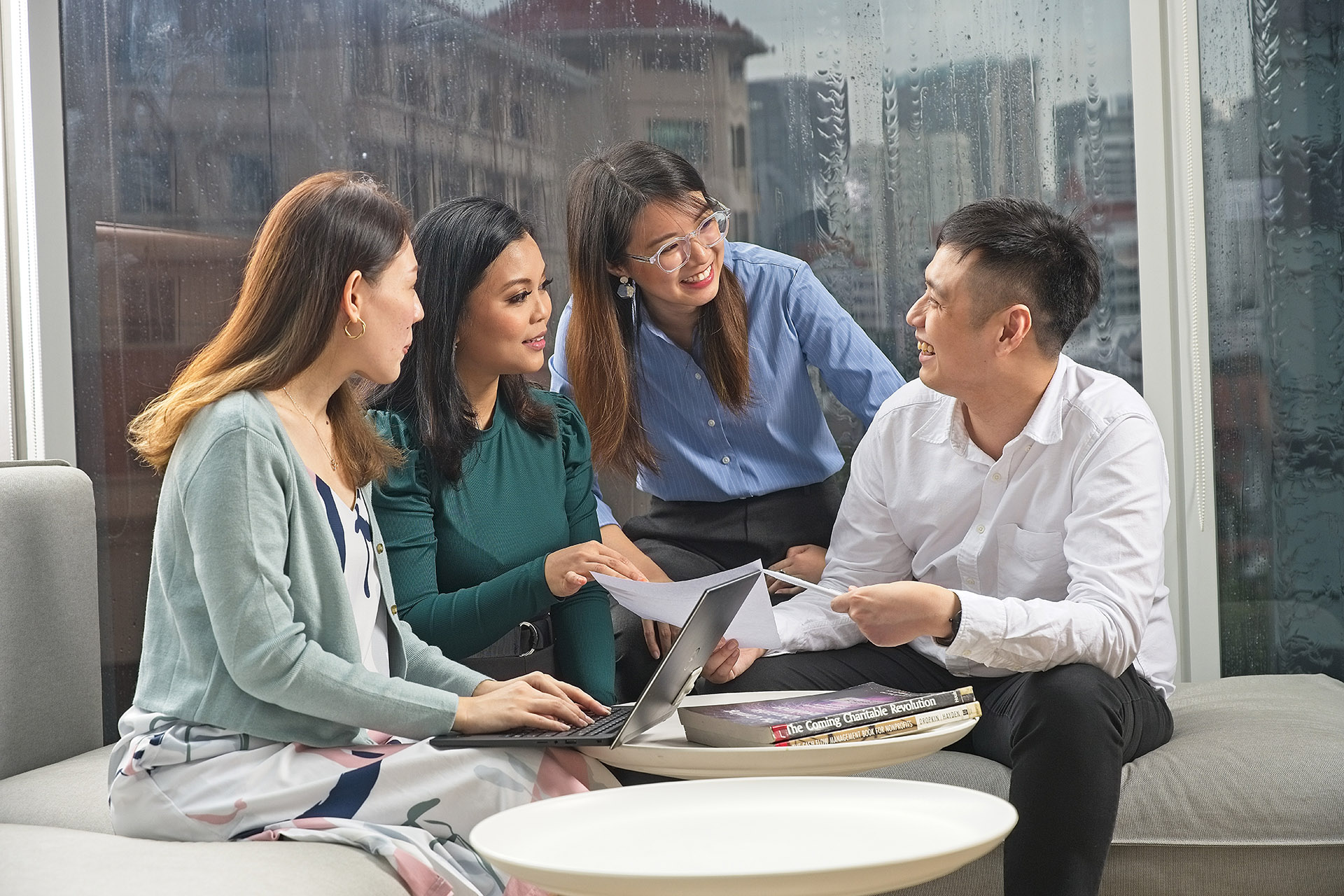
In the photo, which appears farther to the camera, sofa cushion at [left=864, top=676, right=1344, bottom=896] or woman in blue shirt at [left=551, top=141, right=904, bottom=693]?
woman in blue shirt at [left=551, top=141, right=904, bottom=693]

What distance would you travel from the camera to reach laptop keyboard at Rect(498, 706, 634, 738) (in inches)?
52.7

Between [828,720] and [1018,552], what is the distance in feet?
2.22

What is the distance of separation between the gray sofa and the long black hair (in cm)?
54

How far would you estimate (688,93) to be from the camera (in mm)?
2629

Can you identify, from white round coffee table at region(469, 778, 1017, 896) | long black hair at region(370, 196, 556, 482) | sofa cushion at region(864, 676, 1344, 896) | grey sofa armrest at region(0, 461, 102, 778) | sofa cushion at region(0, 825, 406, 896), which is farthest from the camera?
long black hair at region(370, 196, 556, 482)

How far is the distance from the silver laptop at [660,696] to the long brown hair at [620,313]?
845 millimetres

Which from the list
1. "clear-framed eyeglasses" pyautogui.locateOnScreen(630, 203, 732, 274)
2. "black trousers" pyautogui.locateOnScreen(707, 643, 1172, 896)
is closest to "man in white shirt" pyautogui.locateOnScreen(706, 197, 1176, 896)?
"black trousers" pyautogui.locateOnScreen(707, 643, 1172, 896)

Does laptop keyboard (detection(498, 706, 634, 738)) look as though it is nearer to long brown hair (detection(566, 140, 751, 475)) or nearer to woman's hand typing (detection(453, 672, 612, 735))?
woman's hand typing (detection(453, 672, 612, 735))

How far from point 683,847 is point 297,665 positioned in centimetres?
53

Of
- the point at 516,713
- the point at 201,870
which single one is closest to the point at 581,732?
the point at 516,713

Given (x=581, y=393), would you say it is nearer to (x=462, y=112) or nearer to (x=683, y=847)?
(x=462, y=112)

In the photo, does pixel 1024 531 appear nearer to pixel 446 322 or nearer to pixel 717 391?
pixel 717 391

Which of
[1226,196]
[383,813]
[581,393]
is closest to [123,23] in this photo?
[581,393]

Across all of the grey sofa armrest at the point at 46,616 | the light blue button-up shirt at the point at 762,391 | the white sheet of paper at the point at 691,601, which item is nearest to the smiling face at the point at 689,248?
the light blue button-up shirt at the point at 762,391
